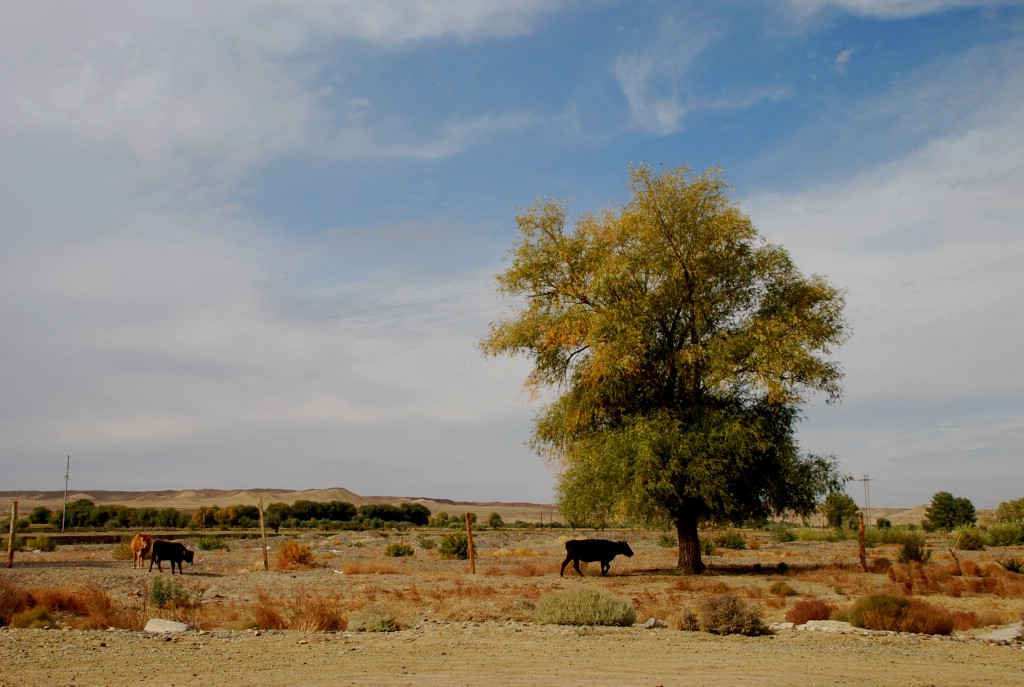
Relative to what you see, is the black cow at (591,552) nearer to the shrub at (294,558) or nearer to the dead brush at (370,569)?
the dead brush at (370,569)

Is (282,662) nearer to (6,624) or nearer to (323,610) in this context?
(323,610)

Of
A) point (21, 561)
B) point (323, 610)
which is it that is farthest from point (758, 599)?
point (21, 561)

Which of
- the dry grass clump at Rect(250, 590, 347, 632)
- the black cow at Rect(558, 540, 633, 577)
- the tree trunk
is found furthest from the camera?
the black cow at Rect(558, 540, 633, 577)

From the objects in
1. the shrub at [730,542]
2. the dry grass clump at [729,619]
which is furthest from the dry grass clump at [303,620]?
the shrub at [730,542]

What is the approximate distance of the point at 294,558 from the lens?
34.7m

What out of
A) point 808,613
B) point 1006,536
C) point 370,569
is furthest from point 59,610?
point 1006,536

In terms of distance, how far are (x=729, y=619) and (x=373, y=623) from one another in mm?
6299

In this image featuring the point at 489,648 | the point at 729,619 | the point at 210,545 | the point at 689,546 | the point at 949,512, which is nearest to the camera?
the point at 489,648

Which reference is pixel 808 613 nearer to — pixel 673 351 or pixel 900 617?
pixel 900 617

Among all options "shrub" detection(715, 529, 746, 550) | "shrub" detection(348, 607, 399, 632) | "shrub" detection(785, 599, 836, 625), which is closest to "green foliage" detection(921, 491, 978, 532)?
"shrub" detection(715, 529, 746, 550)

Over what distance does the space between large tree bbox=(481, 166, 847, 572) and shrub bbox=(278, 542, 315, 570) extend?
42.3 ft

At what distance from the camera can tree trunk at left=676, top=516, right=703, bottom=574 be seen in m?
27.7

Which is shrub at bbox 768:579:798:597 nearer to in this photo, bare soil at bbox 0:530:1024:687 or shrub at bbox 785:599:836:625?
bare soil at bbox 0:530:1024:687

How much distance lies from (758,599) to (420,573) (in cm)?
1389
